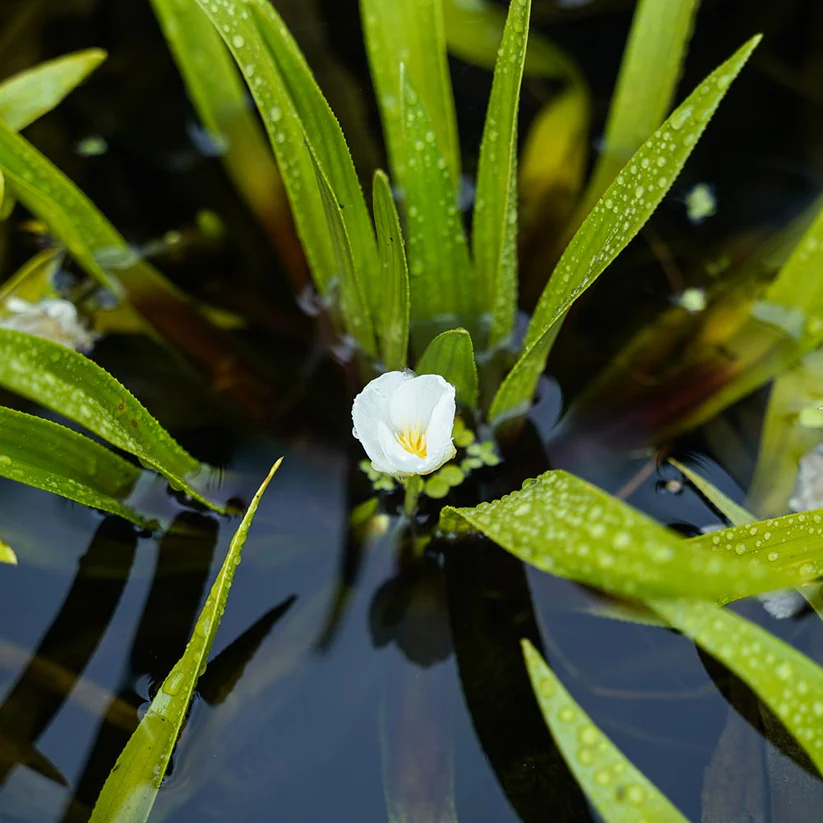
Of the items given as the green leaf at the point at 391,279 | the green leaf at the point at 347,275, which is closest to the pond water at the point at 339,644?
the green leaf at the point at 347,275

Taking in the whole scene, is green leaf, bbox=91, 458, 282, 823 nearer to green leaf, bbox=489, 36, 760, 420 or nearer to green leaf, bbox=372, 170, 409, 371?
green leaf, bbox=372, 170, 409, 371

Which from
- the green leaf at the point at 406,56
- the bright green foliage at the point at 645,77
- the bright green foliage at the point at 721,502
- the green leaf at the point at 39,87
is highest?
the bright green foliage at the point at 645,77

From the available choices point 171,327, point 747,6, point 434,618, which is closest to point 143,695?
point 434,618

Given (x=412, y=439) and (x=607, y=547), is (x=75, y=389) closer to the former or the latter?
(x=412, y=439)

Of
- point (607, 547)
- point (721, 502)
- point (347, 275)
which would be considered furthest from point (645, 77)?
point (607, 547)

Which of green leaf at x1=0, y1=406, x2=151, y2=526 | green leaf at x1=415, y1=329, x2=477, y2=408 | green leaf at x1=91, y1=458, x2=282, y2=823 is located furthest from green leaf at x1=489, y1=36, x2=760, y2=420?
green leaf at x1=0, y1=406, x2=151, y2=526

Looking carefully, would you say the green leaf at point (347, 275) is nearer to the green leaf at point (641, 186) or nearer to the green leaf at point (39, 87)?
the green leaf at point (641, 186)
